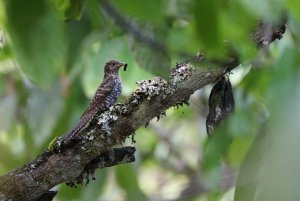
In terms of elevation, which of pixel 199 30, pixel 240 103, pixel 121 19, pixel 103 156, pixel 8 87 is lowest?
pixel 199 30

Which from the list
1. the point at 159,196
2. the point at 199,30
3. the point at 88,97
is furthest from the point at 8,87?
the point at 199,30

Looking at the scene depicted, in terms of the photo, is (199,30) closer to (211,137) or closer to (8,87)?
(211,137)

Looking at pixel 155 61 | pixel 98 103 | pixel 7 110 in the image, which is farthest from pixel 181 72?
pixel 7 110

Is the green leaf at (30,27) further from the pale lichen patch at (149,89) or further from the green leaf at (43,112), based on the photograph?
the green leaf at (43,112)

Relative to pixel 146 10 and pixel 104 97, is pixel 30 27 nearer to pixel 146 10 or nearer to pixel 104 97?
pixel 146 10

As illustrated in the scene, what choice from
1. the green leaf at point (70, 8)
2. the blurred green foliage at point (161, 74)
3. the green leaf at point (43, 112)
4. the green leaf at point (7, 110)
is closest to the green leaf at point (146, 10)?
the blurred green foliage at point (161, 74)

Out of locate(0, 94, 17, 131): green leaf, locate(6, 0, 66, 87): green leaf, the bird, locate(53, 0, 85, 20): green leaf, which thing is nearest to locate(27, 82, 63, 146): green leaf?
locate(0, 94, 17, 131): green leaf

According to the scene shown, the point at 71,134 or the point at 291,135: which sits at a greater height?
the point at 71,134
